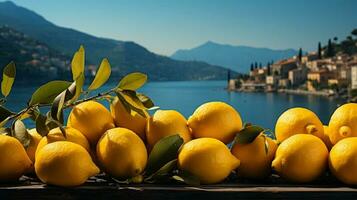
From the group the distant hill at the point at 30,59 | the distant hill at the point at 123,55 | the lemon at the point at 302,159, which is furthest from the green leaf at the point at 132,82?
the distant hill at the point at 123,55

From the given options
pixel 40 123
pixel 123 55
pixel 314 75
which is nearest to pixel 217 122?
pixel 40 123

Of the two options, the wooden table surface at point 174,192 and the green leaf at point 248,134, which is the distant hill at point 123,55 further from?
the wooden table surface at point 174,192

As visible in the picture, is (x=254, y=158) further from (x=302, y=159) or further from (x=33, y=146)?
(x=33, y=146)

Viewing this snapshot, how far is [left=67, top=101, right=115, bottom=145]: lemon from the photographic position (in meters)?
1.09

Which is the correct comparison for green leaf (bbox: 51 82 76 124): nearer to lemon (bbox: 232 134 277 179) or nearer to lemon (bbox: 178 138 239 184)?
lemon (bbox: 178 138 239 184)

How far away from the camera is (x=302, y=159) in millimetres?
988

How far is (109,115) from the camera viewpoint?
1.13m

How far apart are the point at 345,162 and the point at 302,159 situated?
9cm

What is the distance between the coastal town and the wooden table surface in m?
65.0

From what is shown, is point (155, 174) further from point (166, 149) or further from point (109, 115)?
point (109, 115)

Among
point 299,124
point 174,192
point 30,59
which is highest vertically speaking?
point 30,59

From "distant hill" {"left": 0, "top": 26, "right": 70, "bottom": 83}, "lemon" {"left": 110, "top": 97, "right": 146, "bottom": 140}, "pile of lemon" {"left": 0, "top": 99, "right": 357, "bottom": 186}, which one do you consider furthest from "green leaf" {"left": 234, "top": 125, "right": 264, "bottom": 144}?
"distant hill" {"left": 0, "top": 26, "right": 70, "bottom": 83}

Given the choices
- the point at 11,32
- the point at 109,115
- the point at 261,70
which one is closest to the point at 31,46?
the point at 11,32

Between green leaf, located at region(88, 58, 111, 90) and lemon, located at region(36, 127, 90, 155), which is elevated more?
green leaf, located at region(88, 58, 111, 90)
